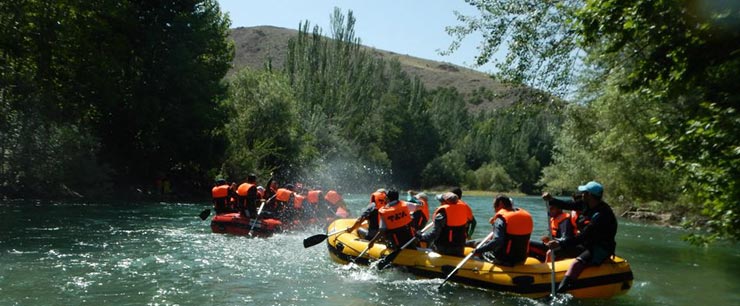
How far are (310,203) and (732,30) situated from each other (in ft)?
42.0

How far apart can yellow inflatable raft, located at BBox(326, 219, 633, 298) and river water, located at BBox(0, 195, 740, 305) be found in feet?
0.52

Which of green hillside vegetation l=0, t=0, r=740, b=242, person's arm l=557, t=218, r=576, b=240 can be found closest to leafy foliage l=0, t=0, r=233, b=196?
green hillside vegetation l=0, t=0, r=740, b=242

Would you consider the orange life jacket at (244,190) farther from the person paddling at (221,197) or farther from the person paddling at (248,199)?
the person paddling at (221,197)

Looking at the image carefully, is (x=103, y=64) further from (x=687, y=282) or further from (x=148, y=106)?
(x=687, y=282)

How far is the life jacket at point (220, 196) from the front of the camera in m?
17.4

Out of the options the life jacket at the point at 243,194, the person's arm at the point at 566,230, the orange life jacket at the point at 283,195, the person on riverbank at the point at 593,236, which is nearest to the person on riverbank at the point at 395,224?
the person's arm at the point at 566,230

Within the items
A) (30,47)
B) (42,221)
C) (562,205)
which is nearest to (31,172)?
(30,47)

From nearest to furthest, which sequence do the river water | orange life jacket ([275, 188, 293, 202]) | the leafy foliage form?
the river water, orange life jacket ([275, 188, 293, 202]), the leafy foliage

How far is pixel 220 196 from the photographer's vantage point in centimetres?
1742

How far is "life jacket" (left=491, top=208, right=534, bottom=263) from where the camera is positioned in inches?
388

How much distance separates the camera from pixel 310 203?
18031 mm

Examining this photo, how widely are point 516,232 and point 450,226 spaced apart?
1.42 metres

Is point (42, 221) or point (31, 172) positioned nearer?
point (42, 221)

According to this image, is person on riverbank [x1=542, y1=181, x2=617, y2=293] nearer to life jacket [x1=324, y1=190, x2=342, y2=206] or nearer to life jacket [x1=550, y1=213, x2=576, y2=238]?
life jacket [x1=550, y1=213, x2=576, y2=238]
